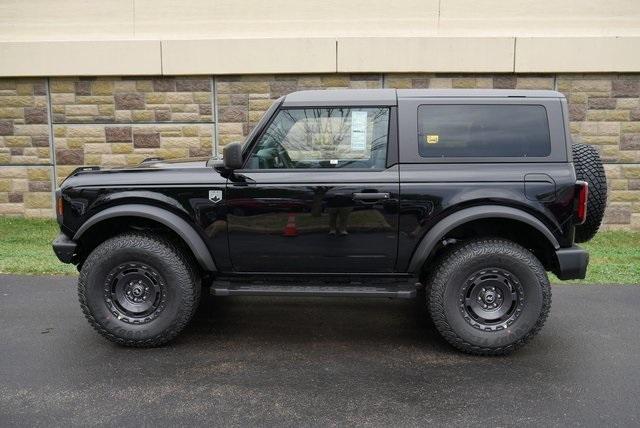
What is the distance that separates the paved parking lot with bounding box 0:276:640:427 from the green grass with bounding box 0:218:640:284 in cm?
123

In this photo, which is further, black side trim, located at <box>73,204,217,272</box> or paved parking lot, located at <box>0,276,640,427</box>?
black side trim, located at <box>73,204,217,272</box>

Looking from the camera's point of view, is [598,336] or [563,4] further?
[563,4]

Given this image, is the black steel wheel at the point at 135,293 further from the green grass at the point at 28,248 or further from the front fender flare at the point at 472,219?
the green grass at the point at 28,248

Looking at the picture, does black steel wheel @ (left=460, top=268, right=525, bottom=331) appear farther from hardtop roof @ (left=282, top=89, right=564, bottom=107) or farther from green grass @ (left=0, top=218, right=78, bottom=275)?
green grass @ (left=0, top=218, right=78, bottom=275)

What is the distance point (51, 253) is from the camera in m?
7.30

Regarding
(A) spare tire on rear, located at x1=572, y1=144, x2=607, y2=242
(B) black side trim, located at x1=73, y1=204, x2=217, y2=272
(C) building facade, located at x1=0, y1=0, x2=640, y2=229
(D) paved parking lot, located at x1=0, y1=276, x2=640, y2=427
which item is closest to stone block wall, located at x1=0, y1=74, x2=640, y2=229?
(C) building facade, located at x1=0, y1=0, x2=640, y2=229

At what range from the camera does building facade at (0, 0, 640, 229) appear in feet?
27.8

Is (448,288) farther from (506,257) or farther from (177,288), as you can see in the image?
(177,288)

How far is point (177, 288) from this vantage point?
4141 millimetres

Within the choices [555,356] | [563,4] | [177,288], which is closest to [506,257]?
[555,356]

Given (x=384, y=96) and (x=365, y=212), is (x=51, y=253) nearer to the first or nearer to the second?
(x=365, y=212)

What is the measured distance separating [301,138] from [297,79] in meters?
4.76

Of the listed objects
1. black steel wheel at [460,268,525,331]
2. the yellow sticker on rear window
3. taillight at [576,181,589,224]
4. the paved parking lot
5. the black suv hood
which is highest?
the yellow sticker on rear window

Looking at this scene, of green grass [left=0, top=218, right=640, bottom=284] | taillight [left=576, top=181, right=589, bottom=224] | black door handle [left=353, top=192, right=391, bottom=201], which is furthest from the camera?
green grass [left=0, top=218, right=640, bottom=284]
